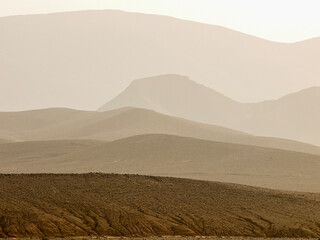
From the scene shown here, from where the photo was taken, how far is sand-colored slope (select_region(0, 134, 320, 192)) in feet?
218

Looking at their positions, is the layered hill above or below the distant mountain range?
above

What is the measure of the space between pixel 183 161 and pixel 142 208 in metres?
38.6

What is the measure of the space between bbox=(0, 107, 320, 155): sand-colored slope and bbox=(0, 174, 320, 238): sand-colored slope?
2254 inches

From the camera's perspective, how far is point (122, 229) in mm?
32250

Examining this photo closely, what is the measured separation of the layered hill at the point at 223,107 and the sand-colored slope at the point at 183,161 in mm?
76829

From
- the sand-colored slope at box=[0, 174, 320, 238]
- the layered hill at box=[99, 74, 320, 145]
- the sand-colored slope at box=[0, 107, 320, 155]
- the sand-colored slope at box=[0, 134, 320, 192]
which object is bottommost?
the sand-colored slope at box=[0, 174, 320, 238]

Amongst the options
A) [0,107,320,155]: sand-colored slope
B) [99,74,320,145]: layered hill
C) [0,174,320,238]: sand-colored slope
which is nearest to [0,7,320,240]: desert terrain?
[0,174,320,238]: sand-colored slope

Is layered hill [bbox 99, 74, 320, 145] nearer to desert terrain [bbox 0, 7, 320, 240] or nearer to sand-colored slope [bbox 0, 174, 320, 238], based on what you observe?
desert terrain [bbox 0, 7, 320, 240]

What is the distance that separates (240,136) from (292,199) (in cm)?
6527

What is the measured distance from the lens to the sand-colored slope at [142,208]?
32.1 meters

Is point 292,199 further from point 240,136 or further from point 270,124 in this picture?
point 270,124

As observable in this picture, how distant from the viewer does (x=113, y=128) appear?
360 ft

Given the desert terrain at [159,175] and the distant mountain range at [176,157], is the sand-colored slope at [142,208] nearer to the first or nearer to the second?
the desert terrain at [159,175]

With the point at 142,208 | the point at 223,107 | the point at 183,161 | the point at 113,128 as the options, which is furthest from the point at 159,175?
the point at 223,107
